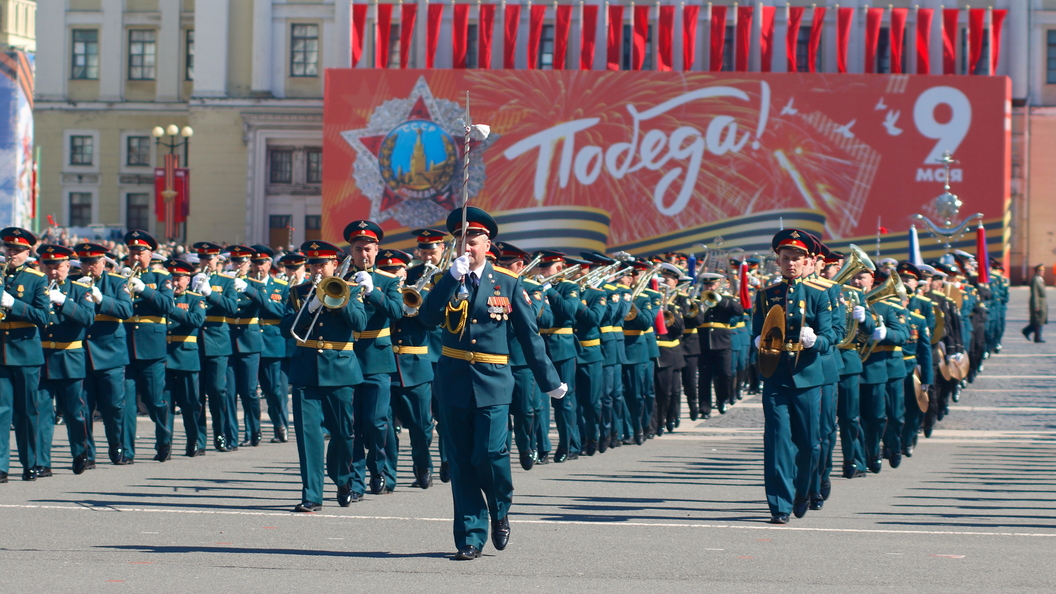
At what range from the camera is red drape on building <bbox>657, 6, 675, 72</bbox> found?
4825 centimetres

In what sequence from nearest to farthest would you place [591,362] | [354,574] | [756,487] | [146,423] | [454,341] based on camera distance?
1. [354,574]
2. [454,341]
3. [756,487]
4. [591,362]
5. [146,423]

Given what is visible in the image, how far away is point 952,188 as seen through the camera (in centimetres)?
4391

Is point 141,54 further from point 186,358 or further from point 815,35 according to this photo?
point 186,358

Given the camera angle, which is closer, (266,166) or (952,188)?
(952,188)

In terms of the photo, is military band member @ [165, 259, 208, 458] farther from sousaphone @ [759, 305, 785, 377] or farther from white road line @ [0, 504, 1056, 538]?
sousaphone @ [759, 305, 785, 377]

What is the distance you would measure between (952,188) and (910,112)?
8.58 feet

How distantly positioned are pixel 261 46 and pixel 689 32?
15275 mm

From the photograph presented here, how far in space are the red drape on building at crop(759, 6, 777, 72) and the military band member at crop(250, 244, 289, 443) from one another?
36203 millimetres

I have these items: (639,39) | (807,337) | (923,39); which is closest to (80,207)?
(639,39)

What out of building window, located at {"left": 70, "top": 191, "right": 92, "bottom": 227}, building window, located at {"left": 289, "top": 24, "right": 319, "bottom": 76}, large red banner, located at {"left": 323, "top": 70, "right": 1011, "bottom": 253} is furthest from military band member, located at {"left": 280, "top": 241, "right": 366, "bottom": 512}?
building window, located at {"left": 70, "top": 191, "right": 92, "bottom": 227}

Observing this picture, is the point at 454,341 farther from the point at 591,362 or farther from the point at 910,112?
the point at 910,112

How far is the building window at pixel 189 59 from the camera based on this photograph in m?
56.2

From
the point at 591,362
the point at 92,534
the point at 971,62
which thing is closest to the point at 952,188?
the point at 971,62

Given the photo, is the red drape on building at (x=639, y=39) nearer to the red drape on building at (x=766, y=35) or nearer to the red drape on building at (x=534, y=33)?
the red drape on building at (x=534, y=33)
